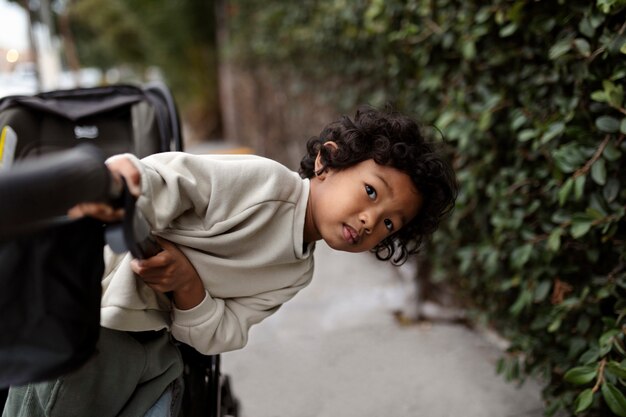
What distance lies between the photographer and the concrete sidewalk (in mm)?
2221

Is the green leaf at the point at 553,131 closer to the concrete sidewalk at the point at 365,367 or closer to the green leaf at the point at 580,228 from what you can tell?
the green leaf at the point at 580,228

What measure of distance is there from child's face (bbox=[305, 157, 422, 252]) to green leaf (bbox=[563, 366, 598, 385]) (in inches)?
26.4

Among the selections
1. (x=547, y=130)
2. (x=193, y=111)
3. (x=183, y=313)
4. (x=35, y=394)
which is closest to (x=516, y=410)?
(x=547, y=130)

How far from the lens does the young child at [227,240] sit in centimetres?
116

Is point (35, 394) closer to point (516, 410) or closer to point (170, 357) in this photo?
point (170, 357)

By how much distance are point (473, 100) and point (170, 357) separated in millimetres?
1558

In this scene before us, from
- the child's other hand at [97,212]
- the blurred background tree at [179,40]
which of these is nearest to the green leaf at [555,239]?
the child's other hand at [97,212]

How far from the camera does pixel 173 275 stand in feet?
3.71

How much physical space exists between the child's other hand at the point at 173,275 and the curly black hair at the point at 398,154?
0.40 meters

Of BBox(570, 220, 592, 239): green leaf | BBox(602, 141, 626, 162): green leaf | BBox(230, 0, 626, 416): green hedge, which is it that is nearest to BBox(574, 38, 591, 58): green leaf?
BBox(230, 0, 626, 416): green hedge

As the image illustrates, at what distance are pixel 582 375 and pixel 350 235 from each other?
78cm

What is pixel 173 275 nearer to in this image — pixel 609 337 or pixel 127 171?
pixel 127 171

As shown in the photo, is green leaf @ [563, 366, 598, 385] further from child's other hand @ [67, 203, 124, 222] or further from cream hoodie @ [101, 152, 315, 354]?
child's other hand @ [67, 203, 124, 222]

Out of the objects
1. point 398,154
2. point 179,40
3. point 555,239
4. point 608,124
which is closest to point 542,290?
point 555,239
